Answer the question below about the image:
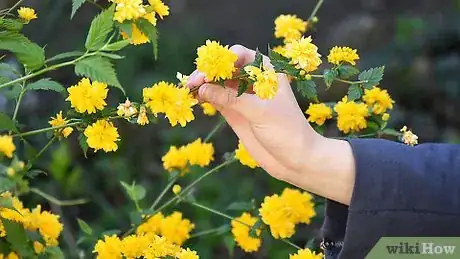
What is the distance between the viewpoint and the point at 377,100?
4.29ft

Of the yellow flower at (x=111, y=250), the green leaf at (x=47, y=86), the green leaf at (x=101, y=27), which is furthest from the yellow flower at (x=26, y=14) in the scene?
the yellow flower at (x=111, y=250)

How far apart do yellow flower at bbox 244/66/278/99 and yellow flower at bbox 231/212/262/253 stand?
0.42 m

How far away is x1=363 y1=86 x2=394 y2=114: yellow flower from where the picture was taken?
1295 mm

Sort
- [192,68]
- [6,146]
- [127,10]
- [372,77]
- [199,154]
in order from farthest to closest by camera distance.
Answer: [192,68]
[199,154]
[6,146]
[372,77]
[127,10]

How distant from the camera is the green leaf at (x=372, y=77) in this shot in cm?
111

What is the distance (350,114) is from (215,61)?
39 cm

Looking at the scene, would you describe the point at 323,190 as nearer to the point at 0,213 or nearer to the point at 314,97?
the point at 314,97

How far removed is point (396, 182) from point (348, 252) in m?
0.10

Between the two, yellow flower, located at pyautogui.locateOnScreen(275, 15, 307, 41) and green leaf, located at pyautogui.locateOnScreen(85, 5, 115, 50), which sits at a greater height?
yellow flower, located at pyautogui.locateOnScreen(275, 15, 307, 41)

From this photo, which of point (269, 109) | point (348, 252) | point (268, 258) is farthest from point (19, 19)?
point (268, 258)

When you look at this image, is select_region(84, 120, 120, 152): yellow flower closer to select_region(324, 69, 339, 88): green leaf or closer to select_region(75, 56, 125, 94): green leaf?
select_region(75, 56, 125, 94): green leaf

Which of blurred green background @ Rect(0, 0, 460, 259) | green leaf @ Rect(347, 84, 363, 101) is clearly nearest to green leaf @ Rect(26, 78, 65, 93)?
green leaf @ Rect(347, 84, 363, 101)

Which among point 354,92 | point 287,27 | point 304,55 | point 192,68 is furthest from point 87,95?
point 192,68

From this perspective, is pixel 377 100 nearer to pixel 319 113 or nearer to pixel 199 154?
pixel 319 113
